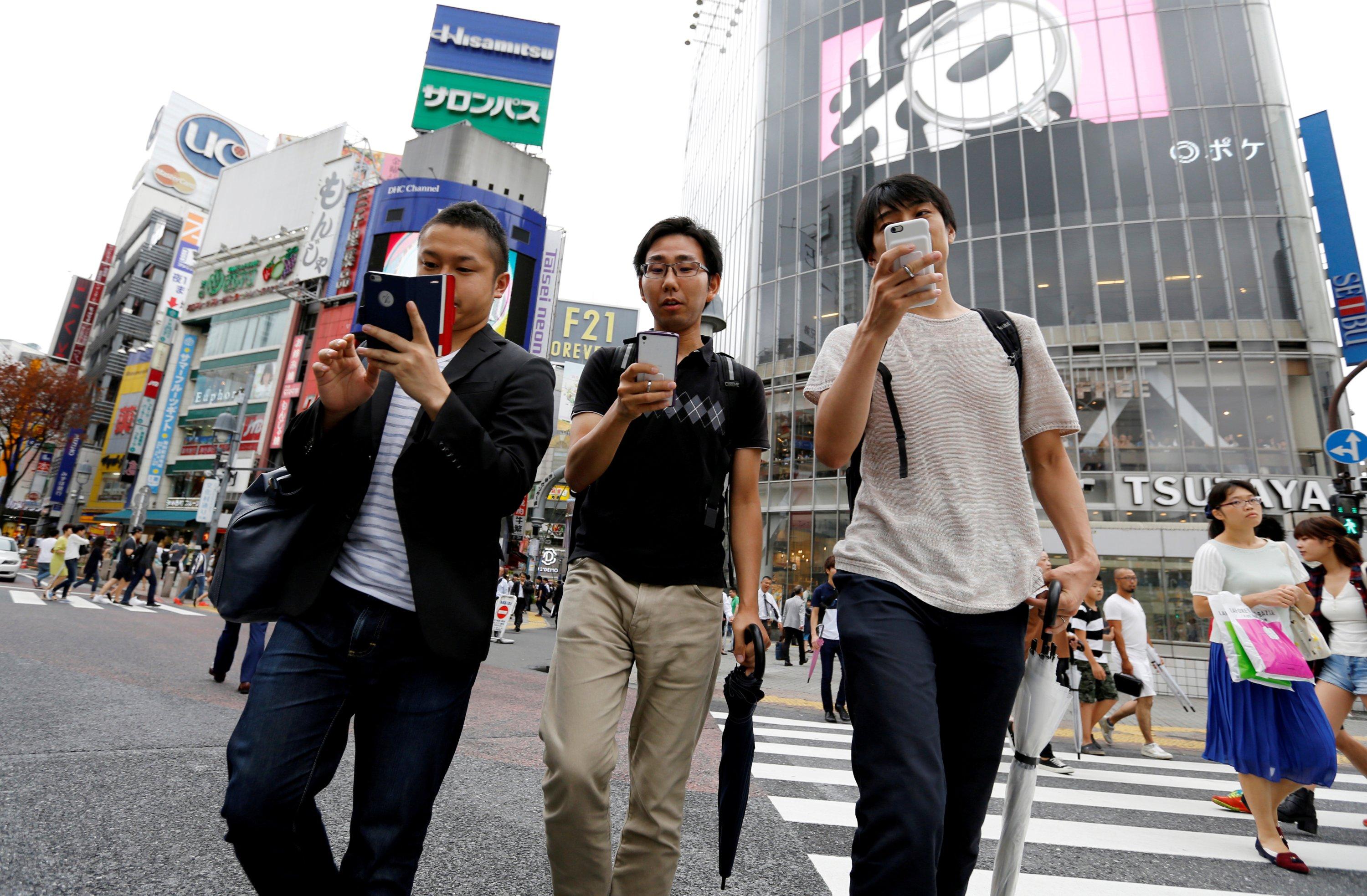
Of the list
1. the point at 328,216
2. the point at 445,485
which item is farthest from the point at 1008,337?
the point at 328,216

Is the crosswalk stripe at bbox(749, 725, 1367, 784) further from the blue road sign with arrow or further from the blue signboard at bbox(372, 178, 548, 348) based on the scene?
the blue signboard at bbox(372, 178, 548, 348)

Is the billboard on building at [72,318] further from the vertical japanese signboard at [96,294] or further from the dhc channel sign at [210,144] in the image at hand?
the dhc channel sign at [210,144]

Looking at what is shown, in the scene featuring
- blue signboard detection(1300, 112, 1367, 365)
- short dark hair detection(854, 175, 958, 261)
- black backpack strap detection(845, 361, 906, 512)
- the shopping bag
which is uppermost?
blue signboard detection(1300, 112, 1367, 365)

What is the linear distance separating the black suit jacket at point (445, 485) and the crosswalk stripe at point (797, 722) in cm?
661

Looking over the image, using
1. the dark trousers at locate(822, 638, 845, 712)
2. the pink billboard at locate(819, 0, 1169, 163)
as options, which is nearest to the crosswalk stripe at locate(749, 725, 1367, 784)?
the dark trousers at locate(822, 638, 845, 712)

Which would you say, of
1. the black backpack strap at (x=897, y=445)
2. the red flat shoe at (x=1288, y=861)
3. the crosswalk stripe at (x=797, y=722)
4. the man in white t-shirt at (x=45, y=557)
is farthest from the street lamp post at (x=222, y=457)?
the red flat shoe at (x=1288, y=861)

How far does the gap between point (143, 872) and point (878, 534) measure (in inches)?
106

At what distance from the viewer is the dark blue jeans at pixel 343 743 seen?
145 centimetres

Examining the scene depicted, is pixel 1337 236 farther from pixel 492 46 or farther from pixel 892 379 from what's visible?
pixel 492 46

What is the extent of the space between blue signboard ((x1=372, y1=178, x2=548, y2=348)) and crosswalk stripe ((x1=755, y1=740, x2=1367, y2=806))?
101 feet

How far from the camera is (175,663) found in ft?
25.3

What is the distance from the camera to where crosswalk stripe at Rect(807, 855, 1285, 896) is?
3.10m

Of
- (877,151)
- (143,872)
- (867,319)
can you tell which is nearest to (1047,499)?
(867,319)

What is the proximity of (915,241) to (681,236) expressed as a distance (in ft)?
3.46
